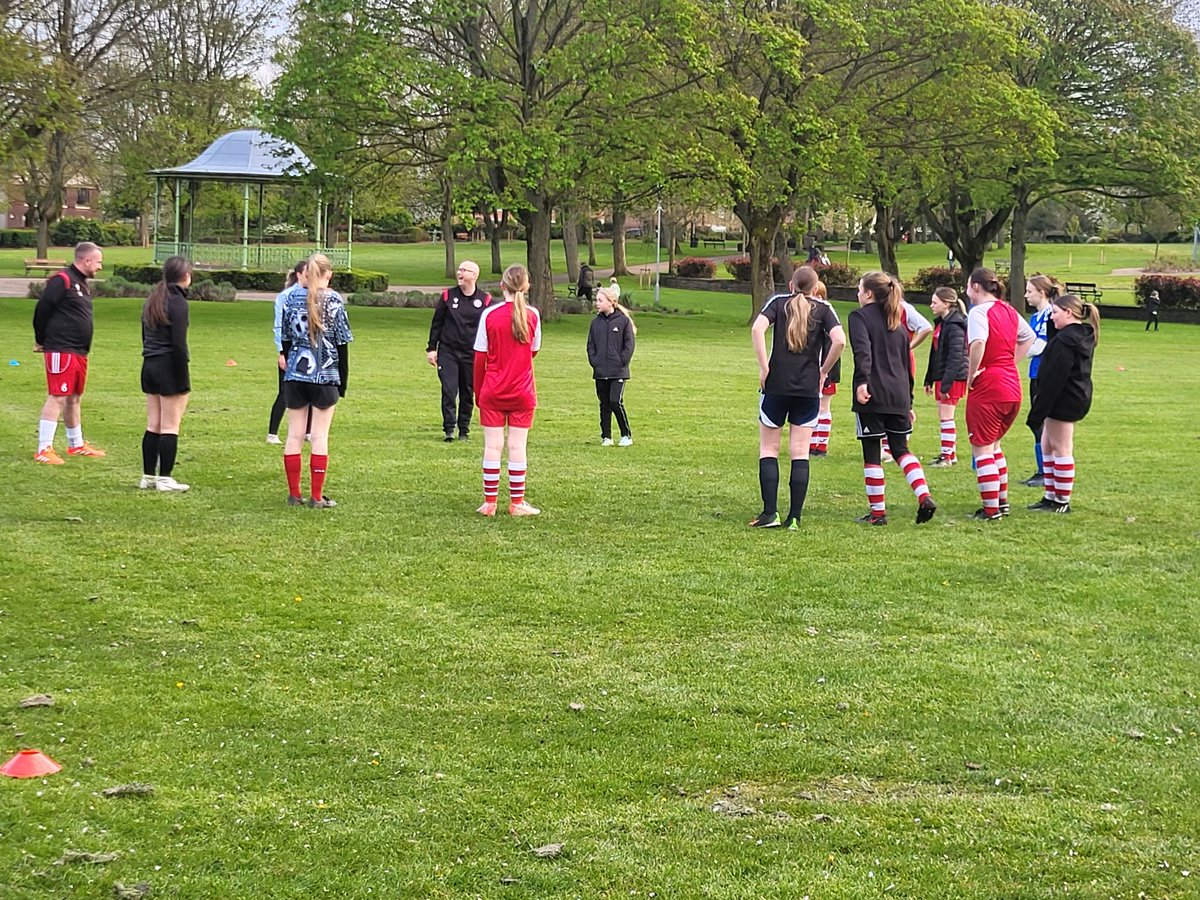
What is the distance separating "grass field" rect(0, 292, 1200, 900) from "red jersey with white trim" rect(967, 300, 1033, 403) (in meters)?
1.04

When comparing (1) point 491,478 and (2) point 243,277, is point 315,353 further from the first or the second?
(2) point 243,277

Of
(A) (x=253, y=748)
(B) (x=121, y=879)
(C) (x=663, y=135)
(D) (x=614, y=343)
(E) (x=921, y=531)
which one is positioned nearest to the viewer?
(B) (x=121, y=879)

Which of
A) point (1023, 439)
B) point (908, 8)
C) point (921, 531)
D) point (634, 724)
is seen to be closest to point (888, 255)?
point (908, 8)

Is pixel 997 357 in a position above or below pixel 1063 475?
above

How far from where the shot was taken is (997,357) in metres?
10.3

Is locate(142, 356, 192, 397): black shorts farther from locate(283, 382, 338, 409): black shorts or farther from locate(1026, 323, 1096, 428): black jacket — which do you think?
locate(1026, 323, 1096, 428): black jacket

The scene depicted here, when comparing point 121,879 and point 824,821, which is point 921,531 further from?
point 121,879

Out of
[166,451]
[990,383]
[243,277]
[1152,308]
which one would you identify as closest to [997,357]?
[990,383]

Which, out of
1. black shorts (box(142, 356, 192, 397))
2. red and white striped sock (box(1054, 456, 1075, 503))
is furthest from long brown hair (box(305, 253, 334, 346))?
red and white striped sock (box(1054, 456, 1075, 503))

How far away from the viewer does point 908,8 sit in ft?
116

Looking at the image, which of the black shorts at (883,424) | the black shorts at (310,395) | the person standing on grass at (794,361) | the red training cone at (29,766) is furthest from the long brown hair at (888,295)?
the red training cone at (29,766)

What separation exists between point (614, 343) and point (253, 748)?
918 centimetres

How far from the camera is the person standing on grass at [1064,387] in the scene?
10523 mm

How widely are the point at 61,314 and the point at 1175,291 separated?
4372 centimetres
